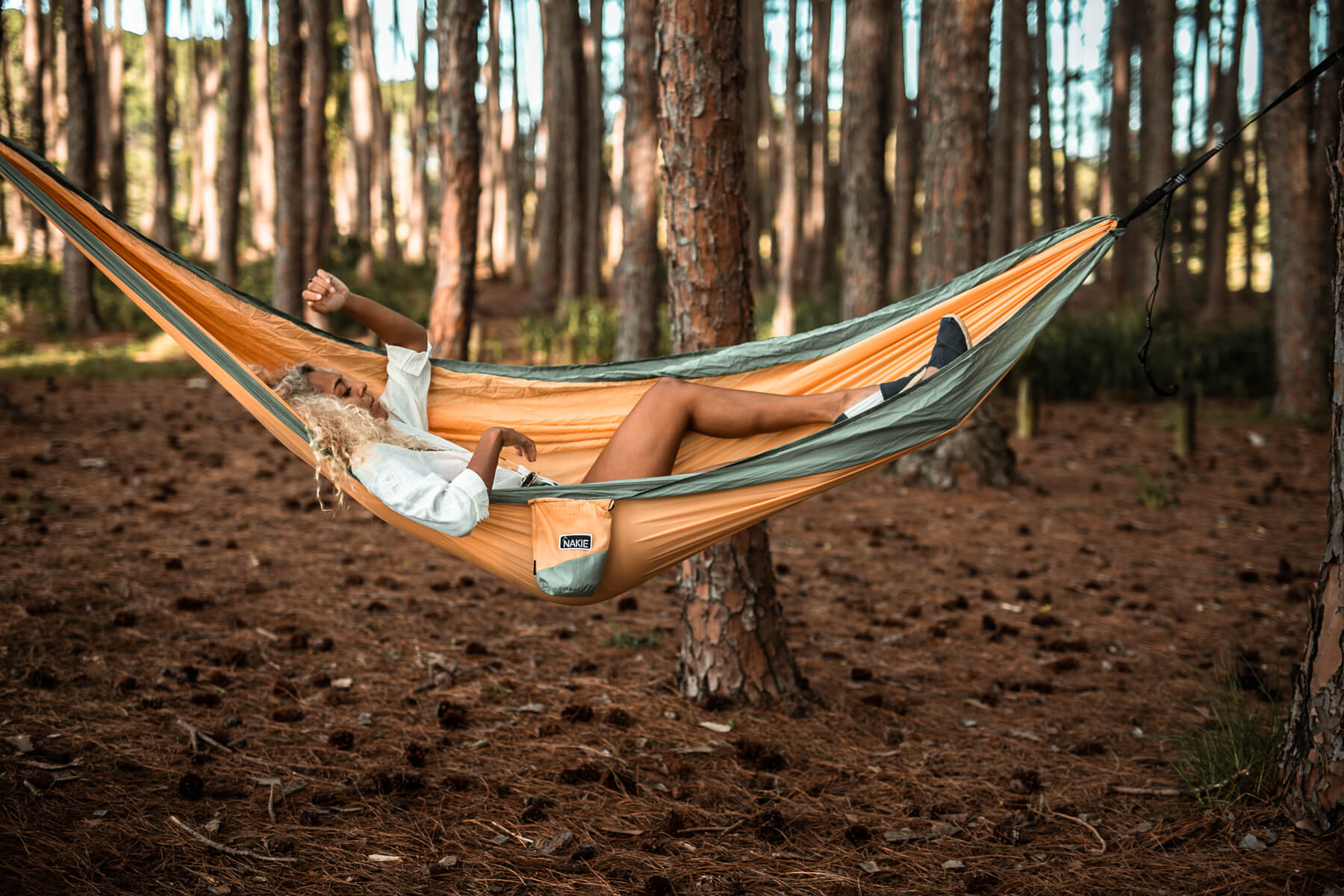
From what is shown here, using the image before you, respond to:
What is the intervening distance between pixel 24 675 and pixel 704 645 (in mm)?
1672

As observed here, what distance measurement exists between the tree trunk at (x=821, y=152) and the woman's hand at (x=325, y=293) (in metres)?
9.42

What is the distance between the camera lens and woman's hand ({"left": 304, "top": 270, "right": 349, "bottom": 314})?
2.20m

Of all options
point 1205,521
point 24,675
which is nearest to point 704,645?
point 24,675

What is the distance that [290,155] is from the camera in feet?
22.5

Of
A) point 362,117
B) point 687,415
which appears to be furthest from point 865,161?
point 362,117

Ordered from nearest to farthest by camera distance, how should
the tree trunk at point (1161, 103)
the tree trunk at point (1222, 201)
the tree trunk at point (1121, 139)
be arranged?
the tree trunk at point (1161, 103) < the tree trunk at point (1222, 201) < the tree trunk at point (1121, 139)

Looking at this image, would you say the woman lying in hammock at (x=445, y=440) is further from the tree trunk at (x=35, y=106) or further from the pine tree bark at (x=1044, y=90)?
the pine tree bark at (x=1044, y=90)

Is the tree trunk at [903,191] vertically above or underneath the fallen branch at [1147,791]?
above

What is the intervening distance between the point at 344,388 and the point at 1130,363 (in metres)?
6.19

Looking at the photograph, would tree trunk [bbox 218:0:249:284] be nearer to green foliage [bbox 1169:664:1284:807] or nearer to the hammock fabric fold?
the hammock fabric fold

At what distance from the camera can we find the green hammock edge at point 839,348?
190 centimetres

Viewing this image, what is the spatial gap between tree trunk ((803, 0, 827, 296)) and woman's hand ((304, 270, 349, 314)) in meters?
9.42

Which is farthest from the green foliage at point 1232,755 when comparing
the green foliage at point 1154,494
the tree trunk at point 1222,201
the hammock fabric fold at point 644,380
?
the tree trunk at point 1222,201

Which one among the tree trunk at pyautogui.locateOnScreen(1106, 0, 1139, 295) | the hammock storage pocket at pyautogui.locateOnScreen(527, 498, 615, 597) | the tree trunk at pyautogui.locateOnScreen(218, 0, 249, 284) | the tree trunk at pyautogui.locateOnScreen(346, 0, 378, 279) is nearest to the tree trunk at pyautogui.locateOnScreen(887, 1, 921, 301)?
the tree trunk at pyautogui.locateOnScreen(1106, 0, 1139, 295)
